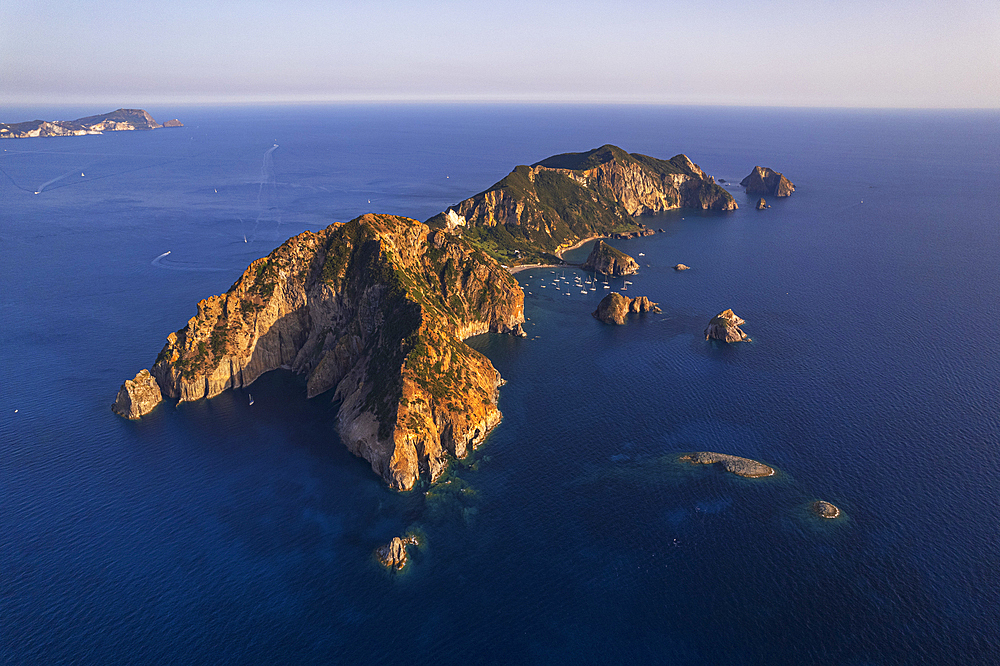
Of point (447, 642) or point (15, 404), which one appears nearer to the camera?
point (447, 642)

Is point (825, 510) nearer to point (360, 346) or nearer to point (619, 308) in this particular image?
point (619, 308)

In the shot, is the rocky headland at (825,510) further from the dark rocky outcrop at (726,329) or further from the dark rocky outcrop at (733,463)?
the dark rocky outcrop at (726,329)

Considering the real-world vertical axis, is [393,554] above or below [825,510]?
below

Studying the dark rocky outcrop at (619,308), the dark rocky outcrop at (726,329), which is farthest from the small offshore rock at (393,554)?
the dark rocky outcrop at (726,329)

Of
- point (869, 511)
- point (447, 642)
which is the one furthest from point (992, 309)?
point (447, 642)

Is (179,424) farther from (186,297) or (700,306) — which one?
(700,306)

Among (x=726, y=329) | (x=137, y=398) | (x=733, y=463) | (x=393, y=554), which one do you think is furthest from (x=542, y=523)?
(x=726, y=329)
